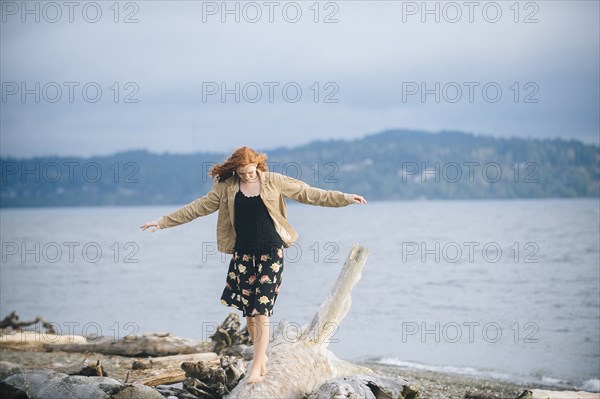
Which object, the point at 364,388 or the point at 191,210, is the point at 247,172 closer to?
the point at 191,210

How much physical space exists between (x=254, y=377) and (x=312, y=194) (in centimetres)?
193

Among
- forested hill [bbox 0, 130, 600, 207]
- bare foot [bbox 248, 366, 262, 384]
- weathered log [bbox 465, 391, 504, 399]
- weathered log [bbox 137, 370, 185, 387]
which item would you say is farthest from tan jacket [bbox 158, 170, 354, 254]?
forested hill [bbox 0, 130, 600, 207]

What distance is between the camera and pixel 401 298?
1124 inches

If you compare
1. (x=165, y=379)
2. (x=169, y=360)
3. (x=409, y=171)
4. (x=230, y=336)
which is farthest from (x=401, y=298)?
(x=409, y=171)

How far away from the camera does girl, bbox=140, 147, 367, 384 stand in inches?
303

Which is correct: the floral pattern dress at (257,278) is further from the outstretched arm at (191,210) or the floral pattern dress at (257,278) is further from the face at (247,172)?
the face at (247,172)

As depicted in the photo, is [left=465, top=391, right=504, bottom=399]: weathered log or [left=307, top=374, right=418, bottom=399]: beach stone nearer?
[left=307, top=374, right=418, bottom=399]: beach stone

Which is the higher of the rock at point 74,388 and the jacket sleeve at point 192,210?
the jacket sleeve at point 192,210

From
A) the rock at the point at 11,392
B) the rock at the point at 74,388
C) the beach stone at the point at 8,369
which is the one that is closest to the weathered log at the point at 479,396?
the rock at the point at 74,388

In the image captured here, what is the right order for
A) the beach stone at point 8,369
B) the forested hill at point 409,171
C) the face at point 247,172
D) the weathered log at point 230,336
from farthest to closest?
the forested hill at point 409,171
the weathered log at point 230,336
the beach stone at point 8,369
the face at point 247,172

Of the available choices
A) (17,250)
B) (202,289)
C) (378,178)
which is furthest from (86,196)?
(202,289)

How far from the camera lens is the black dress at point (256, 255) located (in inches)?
303

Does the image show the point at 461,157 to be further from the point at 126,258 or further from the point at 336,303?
the point at 336,303

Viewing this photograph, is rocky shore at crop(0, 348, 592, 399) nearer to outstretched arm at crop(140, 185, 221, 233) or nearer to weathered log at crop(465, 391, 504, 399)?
weathered log at crop(465, 391, 504, 399)
